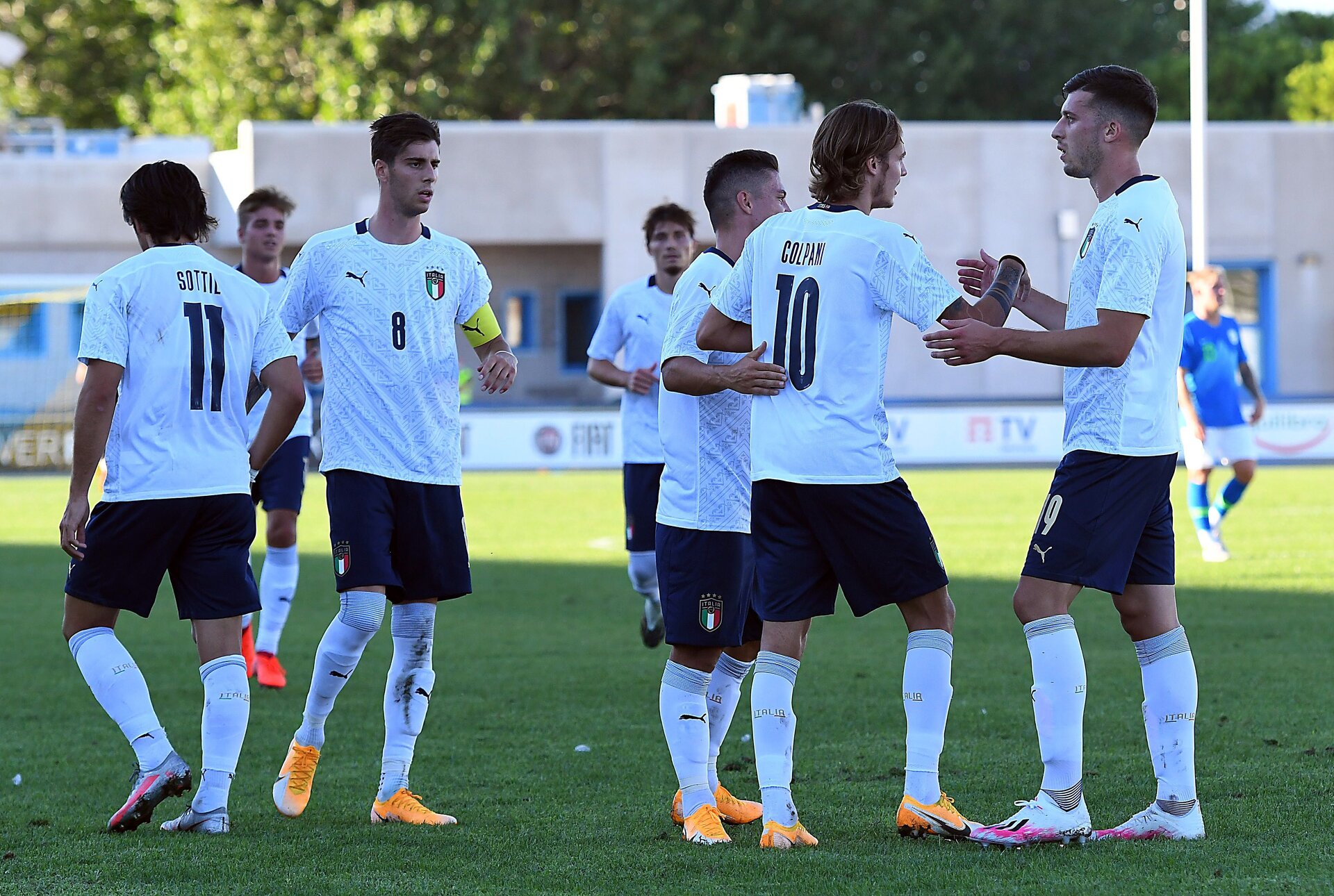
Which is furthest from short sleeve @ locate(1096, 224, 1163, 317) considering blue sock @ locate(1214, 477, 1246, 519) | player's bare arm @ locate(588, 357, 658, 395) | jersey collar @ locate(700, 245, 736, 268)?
blue sock @ locate(1214, 477, 1246, 519)

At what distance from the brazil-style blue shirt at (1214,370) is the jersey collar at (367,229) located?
28.1ft

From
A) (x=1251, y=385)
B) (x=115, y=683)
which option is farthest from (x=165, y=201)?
(x=1251, y=385)

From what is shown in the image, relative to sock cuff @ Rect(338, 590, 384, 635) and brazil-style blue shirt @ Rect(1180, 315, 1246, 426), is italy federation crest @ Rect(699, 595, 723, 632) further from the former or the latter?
brazil-style blue shirt @ Rect(1180, 315, 1246, 426)

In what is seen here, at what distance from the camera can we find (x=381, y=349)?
5309mm

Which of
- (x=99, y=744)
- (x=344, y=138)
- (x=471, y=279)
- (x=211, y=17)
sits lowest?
(x=99, y=744)

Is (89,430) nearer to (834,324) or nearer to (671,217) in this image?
(834,324)

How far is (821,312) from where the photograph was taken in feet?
15.1

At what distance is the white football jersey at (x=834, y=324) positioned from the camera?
457cm

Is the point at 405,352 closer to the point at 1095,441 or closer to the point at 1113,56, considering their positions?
the point at 1095,441

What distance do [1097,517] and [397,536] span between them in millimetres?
2208

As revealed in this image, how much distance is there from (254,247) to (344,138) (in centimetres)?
2566

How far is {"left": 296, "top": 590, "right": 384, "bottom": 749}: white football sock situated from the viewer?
5.31 meters

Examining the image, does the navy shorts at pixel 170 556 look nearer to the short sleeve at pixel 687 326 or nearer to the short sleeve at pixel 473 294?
the short sleeve at pixel 473 294

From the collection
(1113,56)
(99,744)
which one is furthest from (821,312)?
(1113,56)
